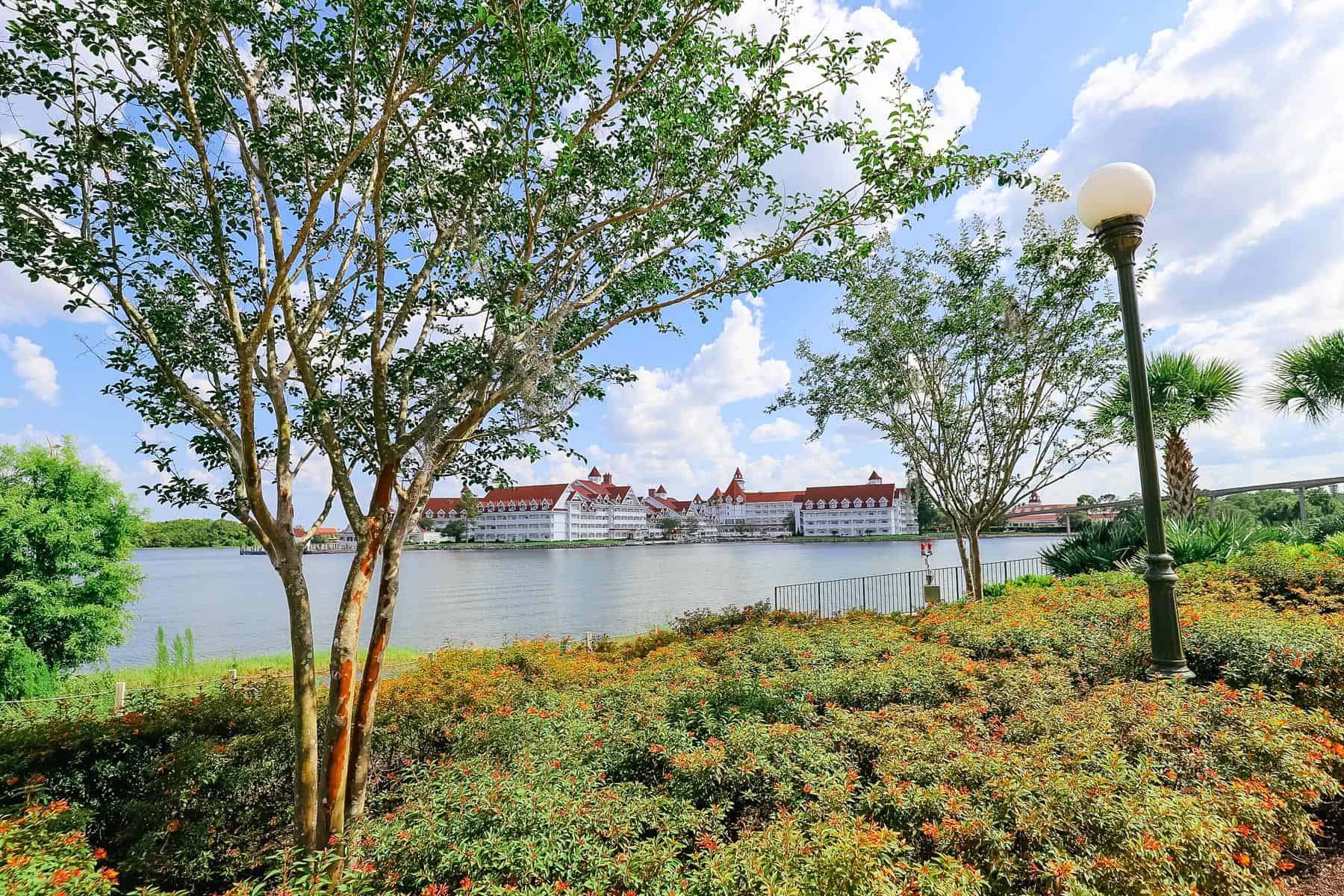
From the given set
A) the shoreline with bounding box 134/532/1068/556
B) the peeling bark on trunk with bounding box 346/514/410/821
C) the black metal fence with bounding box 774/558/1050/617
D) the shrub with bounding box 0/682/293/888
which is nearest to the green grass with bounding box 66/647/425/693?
the shrub with bounding box 0/682/293/888

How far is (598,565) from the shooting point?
55219mm

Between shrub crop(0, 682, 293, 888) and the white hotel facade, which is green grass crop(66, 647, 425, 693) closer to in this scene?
shrub crop(0, 682, 293, 888)

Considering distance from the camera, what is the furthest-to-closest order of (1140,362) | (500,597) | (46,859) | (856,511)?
(856,511), (500,597), (1140,362), (46,859)

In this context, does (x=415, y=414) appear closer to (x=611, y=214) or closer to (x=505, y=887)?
(x=611, y=214)

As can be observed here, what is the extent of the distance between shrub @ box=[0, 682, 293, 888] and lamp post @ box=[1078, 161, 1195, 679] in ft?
24.1

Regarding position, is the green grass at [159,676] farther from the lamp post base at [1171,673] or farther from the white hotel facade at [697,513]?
the white hotel facade at [697,513]

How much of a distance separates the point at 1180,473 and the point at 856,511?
298 feet

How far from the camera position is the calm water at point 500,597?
24.0 meters

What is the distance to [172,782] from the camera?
18.0 feet

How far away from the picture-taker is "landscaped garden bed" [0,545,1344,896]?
285 cm

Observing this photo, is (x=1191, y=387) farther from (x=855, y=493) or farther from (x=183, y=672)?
(x=855, y=493)

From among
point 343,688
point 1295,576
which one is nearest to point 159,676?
point 343,688

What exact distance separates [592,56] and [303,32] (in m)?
2.09

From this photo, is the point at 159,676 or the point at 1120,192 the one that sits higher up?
the point at 1120,192
